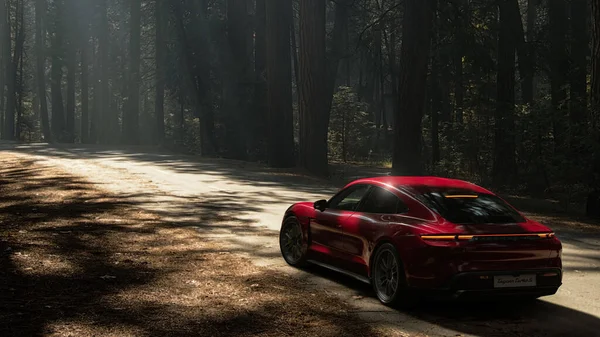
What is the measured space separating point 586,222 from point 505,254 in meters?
10.1

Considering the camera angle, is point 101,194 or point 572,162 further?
point 101,194

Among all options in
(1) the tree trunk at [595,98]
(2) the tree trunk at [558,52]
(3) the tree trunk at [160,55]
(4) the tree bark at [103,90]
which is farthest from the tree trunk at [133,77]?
(1) the tree trunk at [595,98]

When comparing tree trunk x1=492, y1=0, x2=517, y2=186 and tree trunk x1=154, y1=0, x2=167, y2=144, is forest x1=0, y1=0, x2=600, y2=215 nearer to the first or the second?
tree trunk x1=492, y1=0, x2=517, y2=186

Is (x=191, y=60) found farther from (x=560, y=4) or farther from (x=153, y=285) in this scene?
(x=153, y=285)

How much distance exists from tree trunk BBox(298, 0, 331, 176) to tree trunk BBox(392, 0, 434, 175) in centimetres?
432

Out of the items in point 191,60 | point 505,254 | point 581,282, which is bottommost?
point 581,282

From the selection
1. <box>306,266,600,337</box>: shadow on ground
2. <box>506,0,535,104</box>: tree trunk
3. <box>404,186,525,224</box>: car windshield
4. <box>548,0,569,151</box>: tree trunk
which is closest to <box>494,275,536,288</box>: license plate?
<box>306,266,600,337</box>: shadow on ground

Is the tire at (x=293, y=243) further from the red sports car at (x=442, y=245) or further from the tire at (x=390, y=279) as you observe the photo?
the tire at (x=390, y=279)

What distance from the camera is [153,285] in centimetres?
913

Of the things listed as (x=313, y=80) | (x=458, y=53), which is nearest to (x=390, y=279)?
(x=313, y=80)

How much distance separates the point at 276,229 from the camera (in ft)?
47.0

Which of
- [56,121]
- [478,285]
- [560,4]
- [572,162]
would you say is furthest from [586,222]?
[56,121]

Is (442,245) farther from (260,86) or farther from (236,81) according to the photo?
(236,81)

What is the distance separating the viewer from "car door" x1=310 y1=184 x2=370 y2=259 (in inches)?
375
